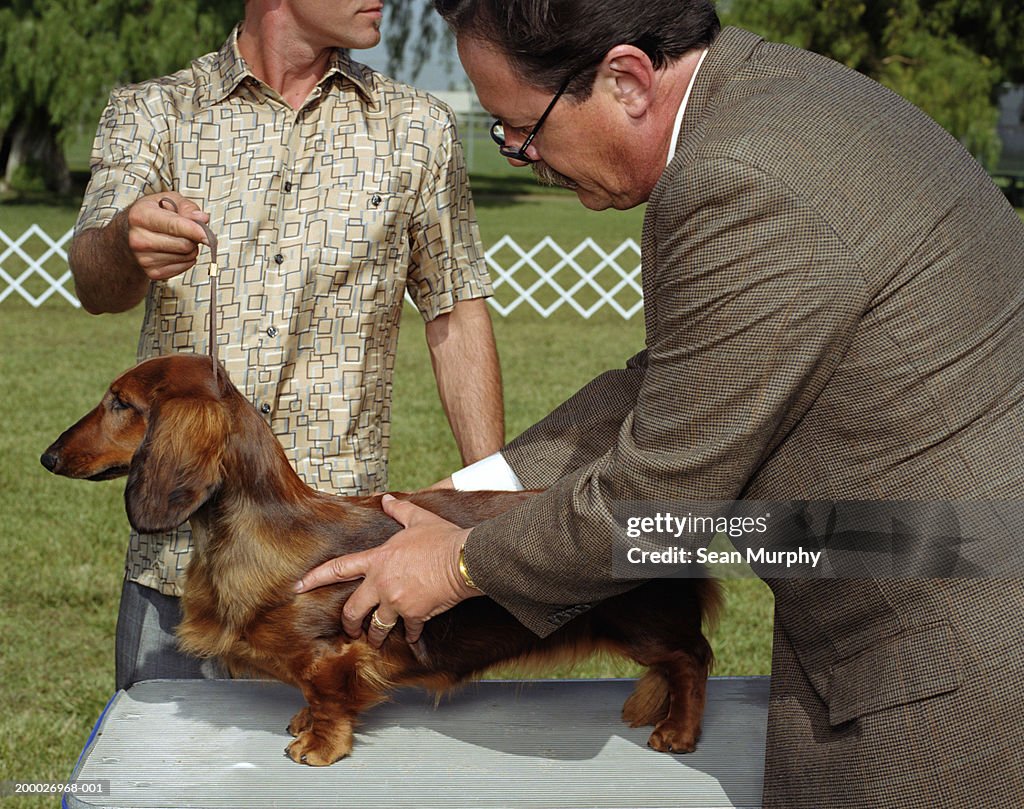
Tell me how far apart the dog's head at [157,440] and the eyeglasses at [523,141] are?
0.81 metres

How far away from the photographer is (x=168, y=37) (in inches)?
861

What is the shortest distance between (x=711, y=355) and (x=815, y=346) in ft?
0.46

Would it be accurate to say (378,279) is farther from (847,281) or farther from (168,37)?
(168,37)

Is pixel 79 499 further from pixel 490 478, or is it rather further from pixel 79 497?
pixel 490 478

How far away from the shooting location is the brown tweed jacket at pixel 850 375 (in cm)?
162

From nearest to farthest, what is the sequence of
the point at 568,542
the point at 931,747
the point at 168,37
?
the point at 931,747 → the point at 568,542 → the point at 168,37

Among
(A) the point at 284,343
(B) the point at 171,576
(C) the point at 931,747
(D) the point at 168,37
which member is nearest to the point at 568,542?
(C) the point at 931,747

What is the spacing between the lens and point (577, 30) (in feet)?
5.67

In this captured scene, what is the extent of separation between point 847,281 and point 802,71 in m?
0.37

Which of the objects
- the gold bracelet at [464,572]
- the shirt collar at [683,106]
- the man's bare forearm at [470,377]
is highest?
the shirt collar at [683,106]

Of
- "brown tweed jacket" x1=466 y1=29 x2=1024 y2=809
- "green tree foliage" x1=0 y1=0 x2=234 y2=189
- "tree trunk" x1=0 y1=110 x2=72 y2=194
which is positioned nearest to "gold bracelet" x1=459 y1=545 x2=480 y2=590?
"brown tweed jacket" x1=466 y1=29 x2=1024 y2=809

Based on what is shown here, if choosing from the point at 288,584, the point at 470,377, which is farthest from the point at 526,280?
the point at 288,584

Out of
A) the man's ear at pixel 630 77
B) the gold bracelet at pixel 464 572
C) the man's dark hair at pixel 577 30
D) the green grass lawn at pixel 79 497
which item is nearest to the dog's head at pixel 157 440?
the gold bracelet at pixel 464 572

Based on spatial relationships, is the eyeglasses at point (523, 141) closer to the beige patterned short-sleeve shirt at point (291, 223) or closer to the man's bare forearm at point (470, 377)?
the beige patterned short-sleeve shirt at point (291, 223)
